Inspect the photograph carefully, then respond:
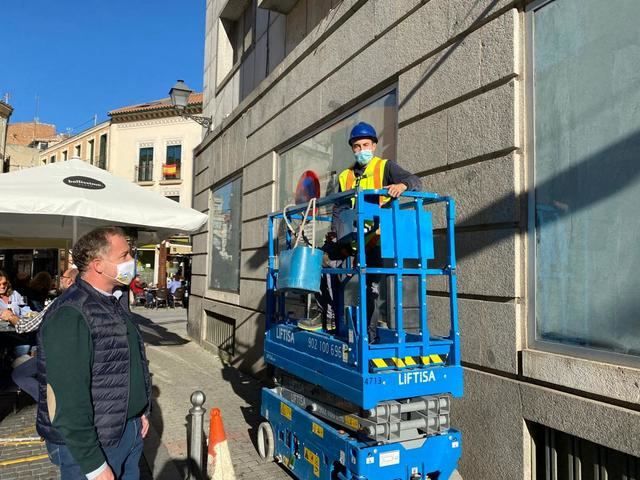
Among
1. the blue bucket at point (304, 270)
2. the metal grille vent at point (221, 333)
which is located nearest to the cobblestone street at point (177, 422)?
the metal grille vent at point (221, 333)

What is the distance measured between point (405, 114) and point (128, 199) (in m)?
3.13

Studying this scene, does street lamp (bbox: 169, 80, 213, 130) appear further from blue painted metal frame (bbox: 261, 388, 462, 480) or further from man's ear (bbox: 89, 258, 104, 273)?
man's ear (bbox: 89, 258, 104, 273)

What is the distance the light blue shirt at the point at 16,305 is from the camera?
20.2 feet

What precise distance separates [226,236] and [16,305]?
174 inches

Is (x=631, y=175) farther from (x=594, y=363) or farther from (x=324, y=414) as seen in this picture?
(x=324, y=414)

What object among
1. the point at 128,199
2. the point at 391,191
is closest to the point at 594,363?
the point at 391,191

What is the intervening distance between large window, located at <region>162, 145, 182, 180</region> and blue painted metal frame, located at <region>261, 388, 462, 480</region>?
32567 mm

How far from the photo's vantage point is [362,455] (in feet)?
9.76

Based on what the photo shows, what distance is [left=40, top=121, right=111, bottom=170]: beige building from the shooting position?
3666 cm

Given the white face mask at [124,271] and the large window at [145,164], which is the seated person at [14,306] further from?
the large window at [145,164]

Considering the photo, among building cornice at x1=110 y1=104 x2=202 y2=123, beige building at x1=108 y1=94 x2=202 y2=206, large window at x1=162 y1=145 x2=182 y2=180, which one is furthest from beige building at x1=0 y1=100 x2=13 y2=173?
large window at x1=162 y1=145 x2=182 y2=180

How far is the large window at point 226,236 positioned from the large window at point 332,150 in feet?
7.06

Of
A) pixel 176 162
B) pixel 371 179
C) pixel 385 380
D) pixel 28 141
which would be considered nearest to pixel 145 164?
pixel 176 162

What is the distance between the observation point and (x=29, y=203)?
4.61 m
